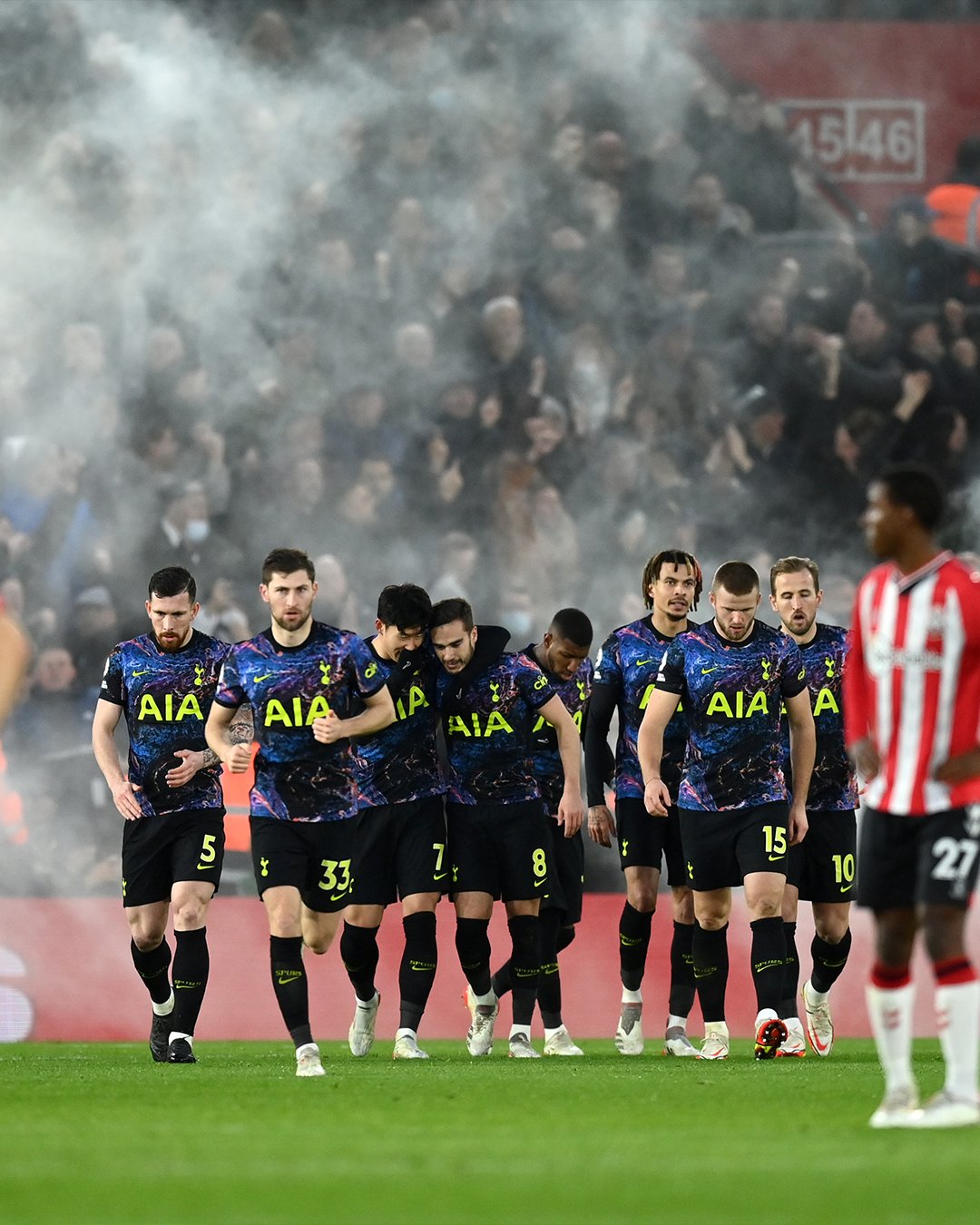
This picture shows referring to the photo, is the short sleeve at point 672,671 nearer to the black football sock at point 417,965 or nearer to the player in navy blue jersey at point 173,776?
the black football sock at point 417,965

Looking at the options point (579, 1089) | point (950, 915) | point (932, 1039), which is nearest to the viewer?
point (950, 915)

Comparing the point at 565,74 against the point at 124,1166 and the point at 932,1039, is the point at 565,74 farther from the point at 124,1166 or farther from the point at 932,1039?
the point at 124,1166

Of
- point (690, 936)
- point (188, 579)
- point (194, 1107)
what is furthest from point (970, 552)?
point (194, 1107)

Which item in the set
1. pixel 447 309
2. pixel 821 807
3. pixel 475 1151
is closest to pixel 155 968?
pixel 821 807

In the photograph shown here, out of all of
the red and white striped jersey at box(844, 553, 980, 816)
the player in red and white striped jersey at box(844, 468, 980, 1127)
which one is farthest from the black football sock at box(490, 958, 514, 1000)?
the red and white striped jersey at box(844, 553, 980, 816)

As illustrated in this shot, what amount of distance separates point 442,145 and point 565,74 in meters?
1.24

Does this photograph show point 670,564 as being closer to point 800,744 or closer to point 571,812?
point 800,744

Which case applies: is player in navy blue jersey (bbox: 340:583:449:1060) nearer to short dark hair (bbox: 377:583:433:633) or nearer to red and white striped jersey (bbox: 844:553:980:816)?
short dark hair (bbox: 377:583:433:633)

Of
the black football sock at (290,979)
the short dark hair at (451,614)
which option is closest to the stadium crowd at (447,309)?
the short dark hair at (451,614)

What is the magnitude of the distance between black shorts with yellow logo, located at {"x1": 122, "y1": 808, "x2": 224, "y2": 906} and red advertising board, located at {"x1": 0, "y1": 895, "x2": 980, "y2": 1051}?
10.6 ft

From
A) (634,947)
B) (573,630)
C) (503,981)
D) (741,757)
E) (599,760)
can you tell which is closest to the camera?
(741,757)

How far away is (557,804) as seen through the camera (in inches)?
406

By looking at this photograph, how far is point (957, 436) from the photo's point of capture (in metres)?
16.9

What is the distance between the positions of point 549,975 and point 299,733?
2507 mm
